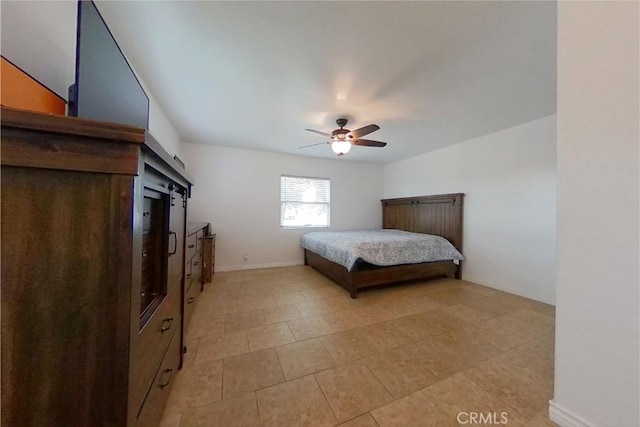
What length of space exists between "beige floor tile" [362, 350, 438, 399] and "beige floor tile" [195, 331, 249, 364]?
39.6 inches

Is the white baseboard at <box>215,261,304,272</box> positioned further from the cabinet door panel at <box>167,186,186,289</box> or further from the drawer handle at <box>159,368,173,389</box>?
the drawer handle at <box>159,368,173,389</box>

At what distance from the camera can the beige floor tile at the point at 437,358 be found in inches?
63.2

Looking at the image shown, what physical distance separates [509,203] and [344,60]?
3.15 m

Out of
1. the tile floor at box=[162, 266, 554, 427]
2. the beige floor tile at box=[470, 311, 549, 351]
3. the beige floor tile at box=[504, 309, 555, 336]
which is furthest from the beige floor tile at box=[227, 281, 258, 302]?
the beige floor tile at box=[504, 309, 555, 336]

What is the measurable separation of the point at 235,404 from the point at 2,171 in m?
1.47

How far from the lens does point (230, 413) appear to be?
49.3 inches

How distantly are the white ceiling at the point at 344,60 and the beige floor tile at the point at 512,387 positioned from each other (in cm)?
238

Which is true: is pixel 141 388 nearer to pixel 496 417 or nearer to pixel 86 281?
pixel 86 281

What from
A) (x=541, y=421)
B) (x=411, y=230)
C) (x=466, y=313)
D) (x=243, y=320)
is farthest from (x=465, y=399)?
(x=411, y=230)

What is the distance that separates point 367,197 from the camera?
5547 mm

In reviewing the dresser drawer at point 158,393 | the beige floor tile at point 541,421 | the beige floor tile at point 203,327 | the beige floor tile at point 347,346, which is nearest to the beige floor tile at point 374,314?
the beige floor tile at point 347,346

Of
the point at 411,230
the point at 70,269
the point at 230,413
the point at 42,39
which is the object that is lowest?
the point at 230,413

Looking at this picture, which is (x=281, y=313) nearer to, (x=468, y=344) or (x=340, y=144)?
(x=468, y=344)

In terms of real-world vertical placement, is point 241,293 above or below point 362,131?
below
